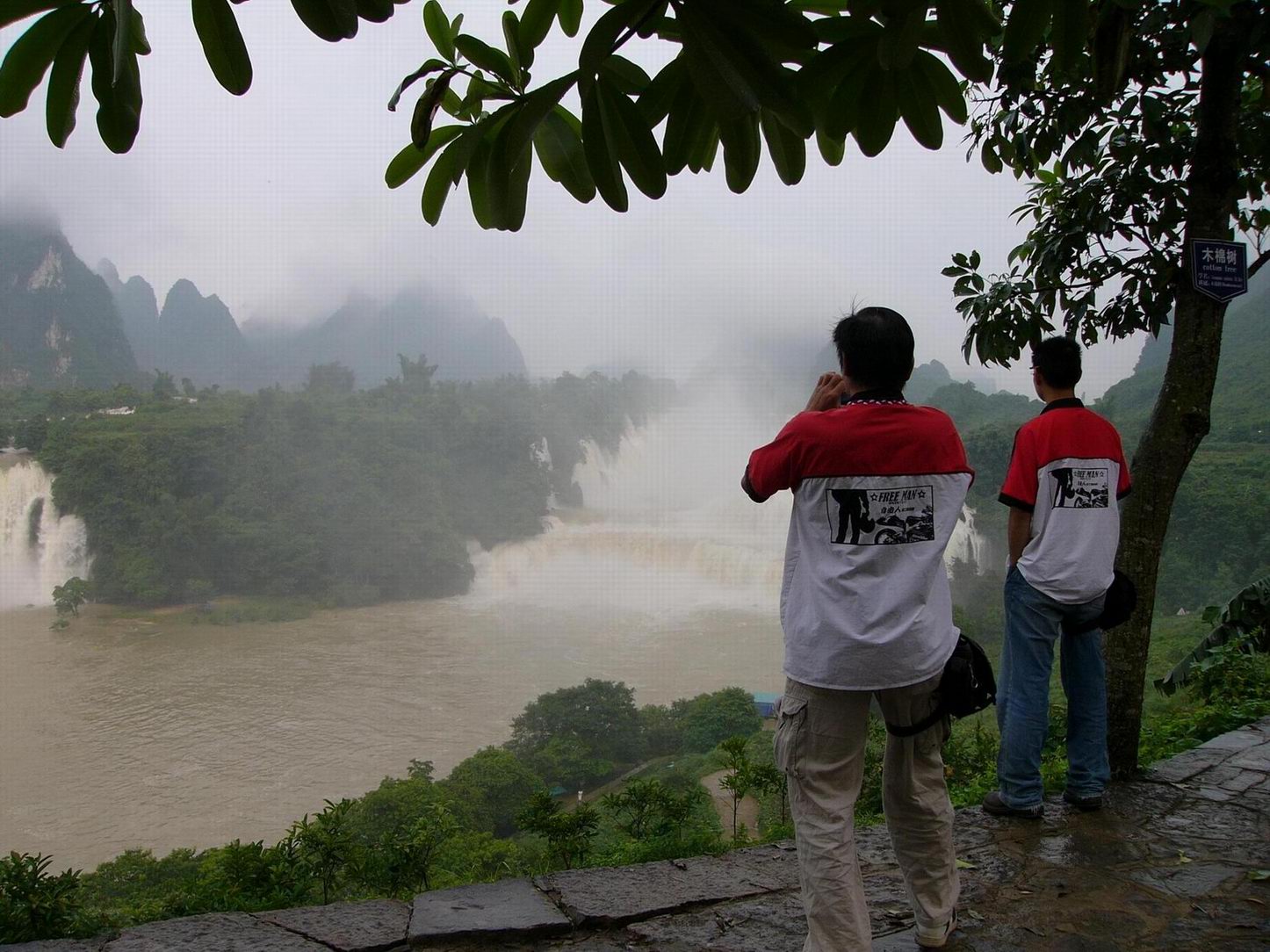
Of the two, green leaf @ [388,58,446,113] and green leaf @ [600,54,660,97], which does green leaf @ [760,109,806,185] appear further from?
green leaf @ [388,58,446,113]

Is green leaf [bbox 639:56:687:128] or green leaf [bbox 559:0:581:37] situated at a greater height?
green leaf [bbox 559:0:581:37]

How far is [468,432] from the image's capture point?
91.0 ft

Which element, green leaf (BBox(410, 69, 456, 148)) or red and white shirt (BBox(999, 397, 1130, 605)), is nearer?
green leaf (BBox(410, 69, 456, 148))

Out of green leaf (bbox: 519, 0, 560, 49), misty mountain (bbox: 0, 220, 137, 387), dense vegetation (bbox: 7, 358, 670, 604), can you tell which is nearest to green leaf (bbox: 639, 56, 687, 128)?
green leaf (bbox: 519, 0, 560, 49)

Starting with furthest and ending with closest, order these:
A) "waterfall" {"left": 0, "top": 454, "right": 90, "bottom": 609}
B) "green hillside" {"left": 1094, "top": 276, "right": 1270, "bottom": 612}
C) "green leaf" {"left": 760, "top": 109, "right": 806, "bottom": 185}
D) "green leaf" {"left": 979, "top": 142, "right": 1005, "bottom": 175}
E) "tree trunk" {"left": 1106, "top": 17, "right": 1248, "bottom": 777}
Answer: "waterfall" {"left": 0, "top": 454, "right": 90, "bottom": 609} < "green hillside" {"left": 1094, "top": 276, "right": 1270, "bottom": 612} < "green leaf" {"left": 979, "top": 142, "right": 1005, "bottom": 175} < "tree trunk" {"left": 1106, "top": 17, "right": 1248, "bottom": 777} < "green leaf" {"left": 760, "top": 109, "right": 806, "bottom": 185}

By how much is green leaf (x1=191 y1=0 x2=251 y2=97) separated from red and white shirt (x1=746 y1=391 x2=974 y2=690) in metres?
0.83

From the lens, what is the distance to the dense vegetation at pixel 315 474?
22219 mm

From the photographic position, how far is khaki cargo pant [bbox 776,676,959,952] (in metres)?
1.24

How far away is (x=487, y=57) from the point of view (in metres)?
0.87

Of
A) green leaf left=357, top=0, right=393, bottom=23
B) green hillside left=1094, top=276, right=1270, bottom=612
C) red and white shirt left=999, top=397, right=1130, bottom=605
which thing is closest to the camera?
green leaf left=357, top=0, right=393, bottom=23

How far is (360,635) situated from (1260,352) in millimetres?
19902

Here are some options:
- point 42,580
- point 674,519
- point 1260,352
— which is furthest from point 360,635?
point 1260,352

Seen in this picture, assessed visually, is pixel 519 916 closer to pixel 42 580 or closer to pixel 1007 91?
pixel 1007 91

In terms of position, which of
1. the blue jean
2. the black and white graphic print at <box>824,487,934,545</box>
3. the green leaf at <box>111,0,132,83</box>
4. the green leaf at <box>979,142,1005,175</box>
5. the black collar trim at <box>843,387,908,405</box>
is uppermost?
the green leaf at <box>979,142,1005,175</box>
